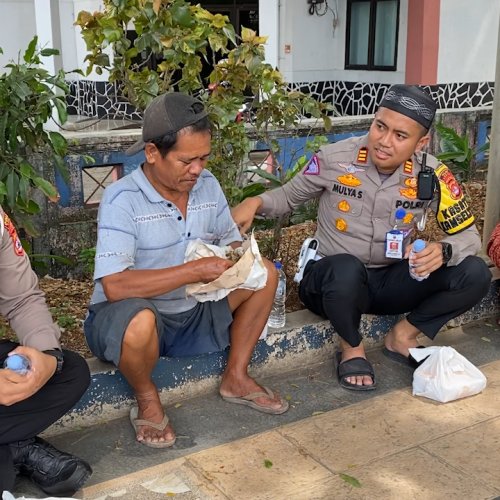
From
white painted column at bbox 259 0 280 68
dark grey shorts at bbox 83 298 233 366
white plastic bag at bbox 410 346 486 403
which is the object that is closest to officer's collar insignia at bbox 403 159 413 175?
white plastic bag at bbox 410 346 486 403

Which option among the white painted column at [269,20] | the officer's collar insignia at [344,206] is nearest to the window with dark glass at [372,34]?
the white painted column at [269,20]

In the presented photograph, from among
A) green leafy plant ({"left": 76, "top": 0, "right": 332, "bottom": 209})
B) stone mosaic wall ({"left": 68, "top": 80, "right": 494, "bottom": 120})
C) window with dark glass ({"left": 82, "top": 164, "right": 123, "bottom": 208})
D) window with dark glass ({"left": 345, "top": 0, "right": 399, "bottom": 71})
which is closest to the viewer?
green leafy plant ({"left": 76, "top": 0, "right": 332, "bottom": 209})

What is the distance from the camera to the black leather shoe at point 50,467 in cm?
262

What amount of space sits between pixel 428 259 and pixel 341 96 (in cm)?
816

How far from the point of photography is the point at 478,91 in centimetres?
1023

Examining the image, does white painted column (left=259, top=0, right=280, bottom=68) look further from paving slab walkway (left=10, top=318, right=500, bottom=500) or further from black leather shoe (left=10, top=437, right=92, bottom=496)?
black leather shoe (left=10, top=437, right=92, bottom=496)

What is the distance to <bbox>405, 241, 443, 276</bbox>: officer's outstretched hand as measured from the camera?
3393 millimetres

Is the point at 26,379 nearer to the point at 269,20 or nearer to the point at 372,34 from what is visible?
the point at 269,20

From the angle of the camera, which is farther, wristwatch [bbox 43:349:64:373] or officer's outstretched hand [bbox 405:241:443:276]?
officer's outstretched hand [bbox 405:241:443:276]

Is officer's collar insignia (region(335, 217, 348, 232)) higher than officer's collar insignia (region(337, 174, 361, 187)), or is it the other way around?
officer's collar insignia (region(337, 174, 361, 187))

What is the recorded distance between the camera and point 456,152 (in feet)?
22.6

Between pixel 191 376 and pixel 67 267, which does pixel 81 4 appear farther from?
pixel 191 376

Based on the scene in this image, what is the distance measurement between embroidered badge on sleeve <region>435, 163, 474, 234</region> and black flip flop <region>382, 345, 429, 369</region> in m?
0.67

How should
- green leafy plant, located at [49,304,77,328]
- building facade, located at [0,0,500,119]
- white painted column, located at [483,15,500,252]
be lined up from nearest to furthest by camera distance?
1. green leafy plant, located at [49,304,77,328]
2. white painted column, located at [483,15,500,252]
3. building facade, located at [0,0,500,119]
